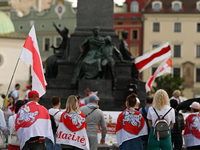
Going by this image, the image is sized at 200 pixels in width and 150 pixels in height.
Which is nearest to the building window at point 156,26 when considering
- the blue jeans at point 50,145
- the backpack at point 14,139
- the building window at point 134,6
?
the building window at point 134,6

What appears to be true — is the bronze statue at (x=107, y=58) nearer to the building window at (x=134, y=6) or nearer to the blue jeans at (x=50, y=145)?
the blue jeans at (x=50, y=145)

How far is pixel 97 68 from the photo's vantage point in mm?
14266

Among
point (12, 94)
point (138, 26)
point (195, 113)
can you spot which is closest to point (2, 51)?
point (138, 26)

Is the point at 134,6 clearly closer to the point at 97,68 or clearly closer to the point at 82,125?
the point at 97,68

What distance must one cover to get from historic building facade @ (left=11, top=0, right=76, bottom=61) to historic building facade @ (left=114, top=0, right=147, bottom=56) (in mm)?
7011

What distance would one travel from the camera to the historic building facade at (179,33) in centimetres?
5728

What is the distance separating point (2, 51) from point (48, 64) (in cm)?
4000

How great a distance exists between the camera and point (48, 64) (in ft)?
50.2

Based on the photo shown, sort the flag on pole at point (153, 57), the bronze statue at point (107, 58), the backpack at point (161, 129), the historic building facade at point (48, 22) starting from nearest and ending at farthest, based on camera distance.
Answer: the backpack at point (161, 129), the bronze statue at point (107, 58), the flag on pole at point (153, 57), the historic building facade at point (48, 22)

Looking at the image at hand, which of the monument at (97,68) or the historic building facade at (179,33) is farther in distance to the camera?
the historic building facade at (179,33)

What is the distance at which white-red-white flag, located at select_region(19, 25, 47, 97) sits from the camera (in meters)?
8.45

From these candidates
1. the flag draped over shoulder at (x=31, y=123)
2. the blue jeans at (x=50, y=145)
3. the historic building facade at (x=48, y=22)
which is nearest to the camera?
the flag draped over shoulder at (x=31, y=123)

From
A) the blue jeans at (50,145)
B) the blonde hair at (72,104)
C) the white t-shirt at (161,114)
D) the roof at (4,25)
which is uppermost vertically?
the blonde hair at (72,104)

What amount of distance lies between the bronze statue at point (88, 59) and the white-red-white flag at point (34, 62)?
529 centimetres
